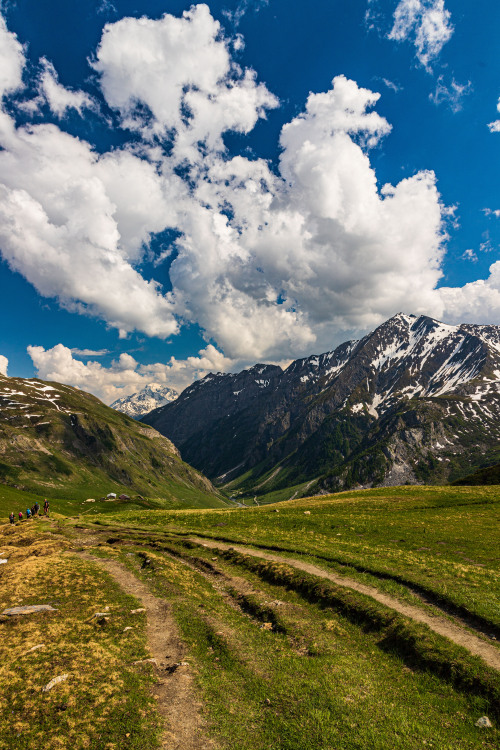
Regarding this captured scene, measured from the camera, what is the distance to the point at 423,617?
67.7 feet

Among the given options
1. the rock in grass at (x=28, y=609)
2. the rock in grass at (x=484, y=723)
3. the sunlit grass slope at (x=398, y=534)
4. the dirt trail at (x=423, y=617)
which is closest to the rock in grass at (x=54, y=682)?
the rock in grass at (x=28, y=609)

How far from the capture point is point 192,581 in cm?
2836

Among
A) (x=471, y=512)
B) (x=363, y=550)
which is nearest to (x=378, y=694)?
(x=363, y=550)

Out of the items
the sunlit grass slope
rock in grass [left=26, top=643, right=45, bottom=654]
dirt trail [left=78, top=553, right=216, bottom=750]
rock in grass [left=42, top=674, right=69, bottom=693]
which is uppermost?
rock in grass [left=26, top=643, right=45, bottom=654]

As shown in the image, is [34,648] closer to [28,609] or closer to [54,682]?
[54,682]

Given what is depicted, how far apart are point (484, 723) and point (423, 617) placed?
8217 millimetres

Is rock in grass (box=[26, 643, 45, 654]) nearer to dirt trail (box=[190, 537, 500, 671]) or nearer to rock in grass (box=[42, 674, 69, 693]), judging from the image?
rock in grass (box=[42, 674, 69, 693])

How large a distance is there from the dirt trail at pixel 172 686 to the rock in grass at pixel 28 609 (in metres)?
5.87

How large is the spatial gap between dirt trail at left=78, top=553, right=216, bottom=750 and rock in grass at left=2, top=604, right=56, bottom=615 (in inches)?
231

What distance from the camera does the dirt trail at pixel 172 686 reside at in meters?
11.9

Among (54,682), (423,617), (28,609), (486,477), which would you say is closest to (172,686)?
(54,682)

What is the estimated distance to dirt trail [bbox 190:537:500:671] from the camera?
16844mm

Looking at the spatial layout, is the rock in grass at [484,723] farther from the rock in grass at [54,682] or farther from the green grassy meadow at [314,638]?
the rock in grass at [54,682]

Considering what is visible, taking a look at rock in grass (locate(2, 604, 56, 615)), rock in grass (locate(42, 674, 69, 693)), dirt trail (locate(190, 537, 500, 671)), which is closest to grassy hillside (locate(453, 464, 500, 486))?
dirt trail (locate(190, 537, 500, 671))
